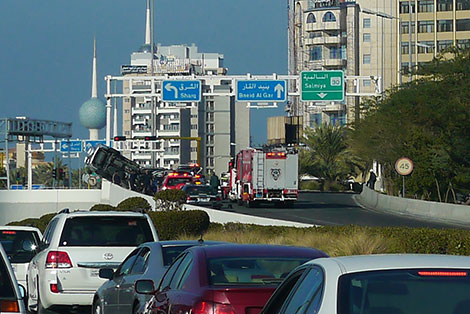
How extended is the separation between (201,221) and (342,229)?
312 inches

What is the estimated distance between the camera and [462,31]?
10900 centimetres

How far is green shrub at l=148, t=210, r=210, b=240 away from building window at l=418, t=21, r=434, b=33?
267 feet

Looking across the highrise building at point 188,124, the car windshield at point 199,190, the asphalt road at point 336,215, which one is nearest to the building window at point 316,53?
the highrise building at point 188,124

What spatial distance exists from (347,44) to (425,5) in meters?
12.4

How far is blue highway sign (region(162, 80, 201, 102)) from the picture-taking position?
5675 centimetres

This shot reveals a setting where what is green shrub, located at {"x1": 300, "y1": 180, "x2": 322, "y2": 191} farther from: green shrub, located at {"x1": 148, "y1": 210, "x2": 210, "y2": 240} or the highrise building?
the highrise building

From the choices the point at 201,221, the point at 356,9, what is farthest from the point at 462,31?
the point at 201,221

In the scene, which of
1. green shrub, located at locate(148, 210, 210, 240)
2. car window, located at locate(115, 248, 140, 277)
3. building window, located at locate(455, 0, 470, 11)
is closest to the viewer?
car window, located at locate(115, 248, 140, 277)

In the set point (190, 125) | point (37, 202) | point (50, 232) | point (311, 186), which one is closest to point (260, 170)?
point (37, 202)

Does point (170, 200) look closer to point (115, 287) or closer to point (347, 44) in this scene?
point (115, 287)

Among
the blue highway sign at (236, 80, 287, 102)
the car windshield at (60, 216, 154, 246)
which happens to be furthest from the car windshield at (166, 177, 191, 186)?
the car windshield at (60, 216, 154, 246)

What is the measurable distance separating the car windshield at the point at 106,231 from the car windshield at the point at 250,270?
19.3 feet

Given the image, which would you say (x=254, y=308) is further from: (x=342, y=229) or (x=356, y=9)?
(x=356, y=9)

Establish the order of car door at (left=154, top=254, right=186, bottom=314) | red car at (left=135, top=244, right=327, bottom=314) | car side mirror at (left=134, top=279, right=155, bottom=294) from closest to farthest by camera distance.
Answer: red car at (left=135, top=244, right=327, bottom=314) < car door at (left=154, top=254, right=186, bottom=314) < car side mirror at (left=134, top=279, right=155, bottom=294)
